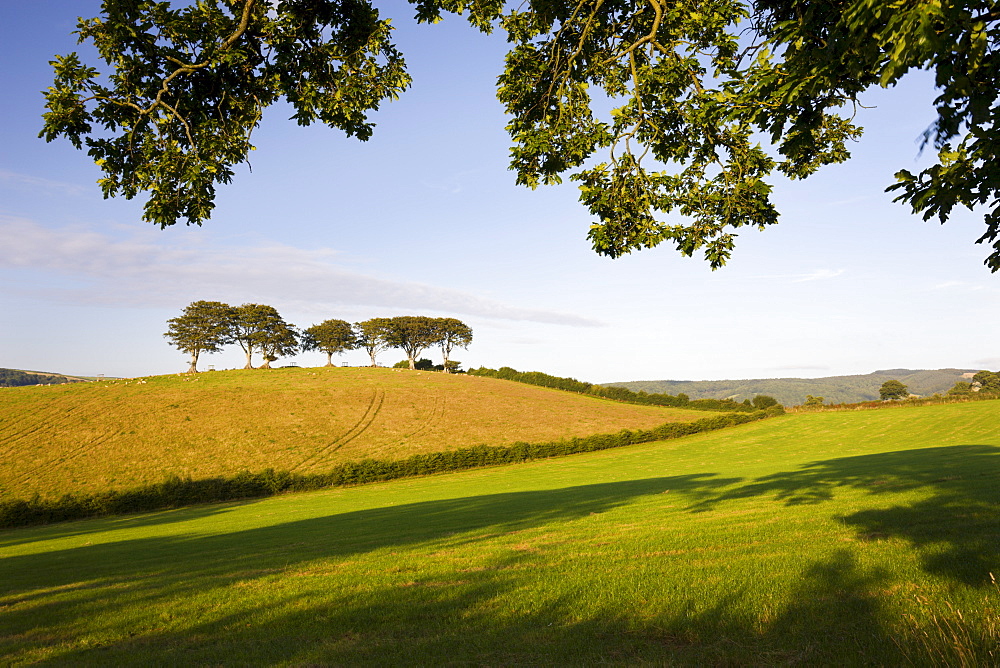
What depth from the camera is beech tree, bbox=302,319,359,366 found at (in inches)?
4663

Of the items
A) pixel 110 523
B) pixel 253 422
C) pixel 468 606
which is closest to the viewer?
pixel 468 606

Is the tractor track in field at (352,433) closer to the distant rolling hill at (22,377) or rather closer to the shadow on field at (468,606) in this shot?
the shadow on field at (468,606)

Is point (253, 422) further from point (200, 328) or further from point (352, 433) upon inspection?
point (200, 328)

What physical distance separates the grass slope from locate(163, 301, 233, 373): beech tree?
44.0 feet

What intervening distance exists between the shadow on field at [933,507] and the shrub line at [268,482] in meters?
32.0

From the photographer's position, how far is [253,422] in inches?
2576

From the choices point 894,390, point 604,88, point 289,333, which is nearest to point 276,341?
point 289,333

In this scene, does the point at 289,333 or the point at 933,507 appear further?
the point at 289,333

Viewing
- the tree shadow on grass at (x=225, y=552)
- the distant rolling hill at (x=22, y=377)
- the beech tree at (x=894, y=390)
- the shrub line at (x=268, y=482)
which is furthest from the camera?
the beech tree at (x=894, y=390)

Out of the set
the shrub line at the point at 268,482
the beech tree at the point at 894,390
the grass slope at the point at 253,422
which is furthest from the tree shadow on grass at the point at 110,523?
the beech tree at the point at 894,390

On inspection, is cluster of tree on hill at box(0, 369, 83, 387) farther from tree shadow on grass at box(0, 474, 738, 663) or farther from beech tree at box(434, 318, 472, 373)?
tree shadow on grass at box(0, 474, 738, 663)

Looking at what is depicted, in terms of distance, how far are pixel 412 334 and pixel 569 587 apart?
378 feet

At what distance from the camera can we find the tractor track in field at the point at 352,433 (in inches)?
2136

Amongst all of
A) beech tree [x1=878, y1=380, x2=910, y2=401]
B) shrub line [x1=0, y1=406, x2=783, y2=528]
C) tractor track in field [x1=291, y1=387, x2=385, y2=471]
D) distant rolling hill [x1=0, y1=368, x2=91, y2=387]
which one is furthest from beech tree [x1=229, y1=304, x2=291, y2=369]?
beech tree [x1=878, y1=380, x2=910, y2=401]
